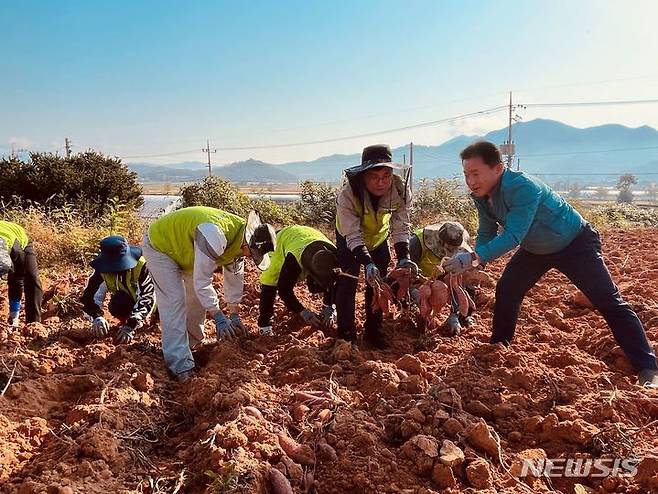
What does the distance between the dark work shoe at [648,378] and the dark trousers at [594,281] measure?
3 centimetres

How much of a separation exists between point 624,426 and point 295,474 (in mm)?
1529

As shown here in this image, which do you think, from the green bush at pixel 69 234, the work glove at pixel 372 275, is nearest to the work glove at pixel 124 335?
the work glove at pixel 372 275

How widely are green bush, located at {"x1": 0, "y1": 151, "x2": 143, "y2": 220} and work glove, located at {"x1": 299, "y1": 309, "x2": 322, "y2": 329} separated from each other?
6490mm

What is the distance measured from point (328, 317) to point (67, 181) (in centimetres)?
782

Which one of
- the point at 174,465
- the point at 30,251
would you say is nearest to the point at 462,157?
the point at 174,465

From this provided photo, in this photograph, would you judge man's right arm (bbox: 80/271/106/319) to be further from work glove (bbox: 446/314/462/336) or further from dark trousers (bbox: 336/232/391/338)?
work glove (bbox: 446/314/462/336)

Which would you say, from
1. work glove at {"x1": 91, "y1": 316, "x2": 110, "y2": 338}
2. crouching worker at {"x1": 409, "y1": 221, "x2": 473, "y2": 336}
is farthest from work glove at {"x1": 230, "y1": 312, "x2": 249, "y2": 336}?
crouching worker at {"x1": 409, "y1": 221, "x2": 473, "y2": 336}

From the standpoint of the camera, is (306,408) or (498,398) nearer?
(306,408)

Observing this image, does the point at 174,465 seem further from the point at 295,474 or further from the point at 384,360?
the point at 384,360

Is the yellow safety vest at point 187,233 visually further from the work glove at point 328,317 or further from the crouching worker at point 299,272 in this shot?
the work glove at point 328,317

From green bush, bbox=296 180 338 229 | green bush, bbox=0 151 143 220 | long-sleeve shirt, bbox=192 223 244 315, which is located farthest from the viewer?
green bush, bbox=296 180 338 229

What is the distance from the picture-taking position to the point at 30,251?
4453mm

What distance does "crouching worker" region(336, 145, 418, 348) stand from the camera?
11.5 feet

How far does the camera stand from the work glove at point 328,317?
4.29 m
